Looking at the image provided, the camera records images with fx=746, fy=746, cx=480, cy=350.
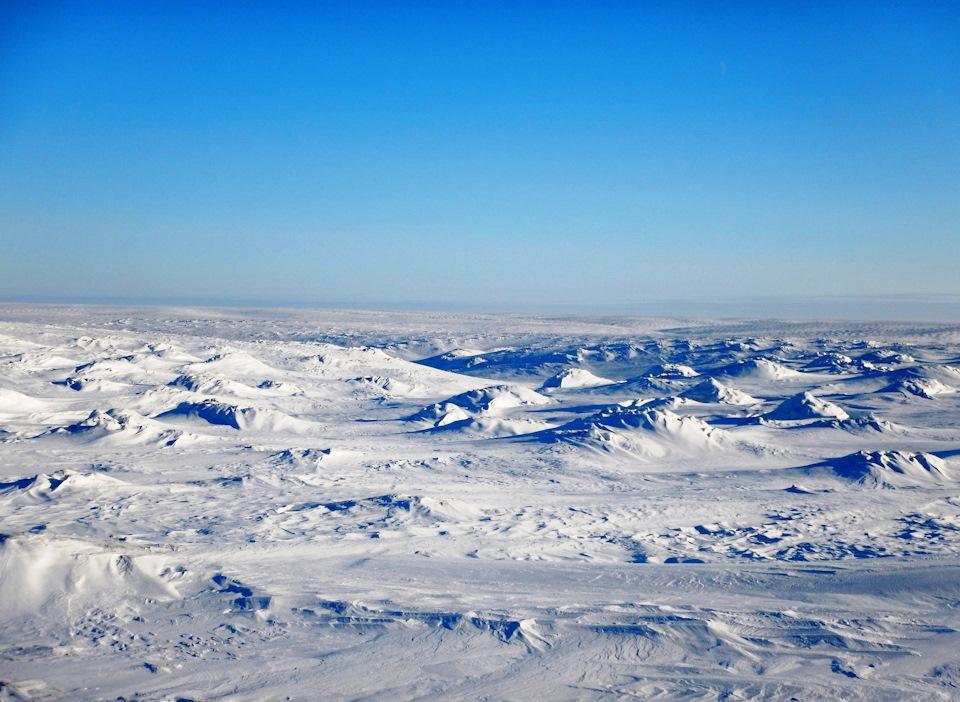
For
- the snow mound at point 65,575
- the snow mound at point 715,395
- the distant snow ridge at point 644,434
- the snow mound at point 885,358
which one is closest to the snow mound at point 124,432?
the distant snow ridge at point 644,434

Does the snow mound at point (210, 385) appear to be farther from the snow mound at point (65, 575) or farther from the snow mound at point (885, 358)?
the snow mound at point (885, 358)

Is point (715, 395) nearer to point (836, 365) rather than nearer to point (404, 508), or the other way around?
point (836, 365)

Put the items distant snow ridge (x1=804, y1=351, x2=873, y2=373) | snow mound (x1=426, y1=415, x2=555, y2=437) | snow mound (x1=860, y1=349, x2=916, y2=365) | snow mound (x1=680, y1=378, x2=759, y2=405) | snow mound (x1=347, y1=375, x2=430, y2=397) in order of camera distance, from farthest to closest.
A: snow mound (x1=860, y1=349, x2=916, y2=365) → distant snow ridge (x1=804, y1=351, x2=873, y2=373) → snow mound (x1=347, y1=375, x2=430, y2=397) → snow mound (x1=680, y1=378, x2=759, y2=405) → snow mound (x1=426, y1=415, x2=555, y2=437)

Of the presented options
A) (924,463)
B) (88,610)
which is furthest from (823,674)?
(924,463)

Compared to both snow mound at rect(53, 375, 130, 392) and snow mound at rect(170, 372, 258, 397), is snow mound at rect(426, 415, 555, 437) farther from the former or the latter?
snow mound at rect(53, 375, 130, 392)

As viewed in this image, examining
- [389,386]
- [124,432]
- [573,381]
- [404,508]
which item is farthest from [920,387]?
[124,432]

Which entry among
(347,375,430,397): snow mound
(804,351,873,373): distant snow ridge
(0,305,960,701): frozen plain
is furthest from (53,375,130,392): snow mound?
(804,351,873,373): distant snow ridge

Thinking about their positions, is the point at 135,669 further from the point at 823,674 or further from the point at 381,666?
the point at 823,674
